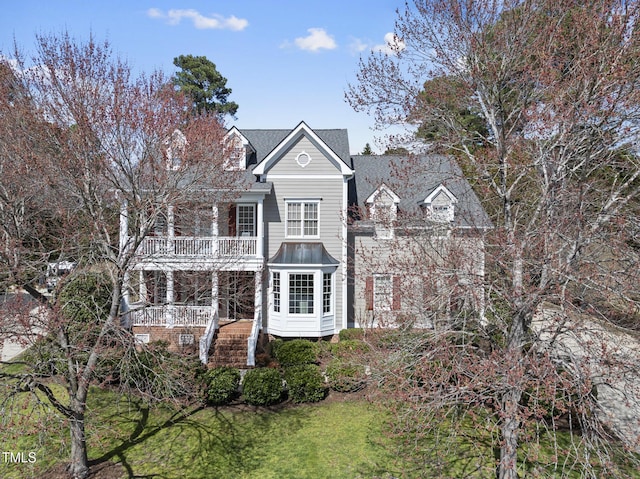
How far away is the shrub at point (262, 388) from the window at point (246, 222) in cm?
802

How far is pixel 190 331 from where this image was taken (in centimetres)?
1598

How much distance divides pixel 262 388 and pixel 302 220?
26.9ft

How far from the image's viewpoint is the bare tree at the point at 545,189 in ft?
20.7

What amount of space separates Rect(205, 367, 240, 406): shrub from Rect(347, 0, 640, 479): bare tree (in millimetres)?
6592

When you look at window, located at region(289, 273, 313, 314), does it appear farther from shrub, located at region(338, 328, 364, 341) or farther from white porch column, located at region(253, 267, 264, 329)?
shrub, located at region(338, 328, 364, 341)

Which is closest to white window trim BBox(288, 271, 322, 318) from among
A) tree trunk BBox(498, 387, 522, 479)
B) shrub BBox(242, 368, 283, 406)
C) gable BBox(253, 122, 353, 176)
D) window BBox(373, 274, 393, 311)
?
gable BBox(253, 122, 353, 176)

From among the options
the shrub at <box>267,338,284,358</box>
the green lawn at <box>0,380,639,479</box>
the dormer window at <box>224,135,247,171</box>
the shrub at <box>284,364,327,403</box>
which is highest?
the dormer window at <box>224,135,247,171</box>

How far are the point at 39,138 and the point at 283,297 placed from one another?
10.6 m

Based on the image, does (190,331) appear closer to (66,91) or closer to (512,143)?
(66,91)

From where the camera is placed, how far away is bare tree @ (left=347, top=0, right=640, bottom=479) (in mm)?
6305

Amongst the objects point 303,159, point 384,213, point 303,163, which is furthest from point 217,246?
point 384,213

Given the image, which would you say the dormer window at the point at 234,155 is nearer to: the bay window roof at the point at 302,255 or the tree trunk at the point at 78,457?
the bay window roof at the point at 302,255

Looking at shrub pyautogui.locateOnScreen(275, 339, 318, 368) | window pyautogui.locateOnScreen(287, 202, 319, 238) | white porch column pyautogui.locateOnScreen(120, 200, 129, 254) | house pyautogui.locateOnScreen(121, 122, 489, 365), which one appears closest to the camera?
white porch column pyautogui.locateOnScreen(120, 200, 129, 254)

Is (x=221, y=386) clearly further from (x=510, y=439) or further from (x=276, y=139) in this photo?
(x=276, y=139)
